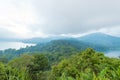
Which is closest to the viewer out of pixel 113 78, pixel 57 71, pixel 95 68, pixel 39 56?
pixel 113 78

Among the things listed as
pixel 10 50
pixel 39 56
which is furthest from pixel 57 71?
pixel 10 50

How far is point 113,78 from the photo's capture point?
50.3ft

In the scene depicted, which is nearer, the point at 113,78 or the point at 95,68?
the point at 113,78

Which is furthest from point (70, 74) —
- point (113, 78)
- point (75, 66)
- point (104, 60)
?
point (113, 78)

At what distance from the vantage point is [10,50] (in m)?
192

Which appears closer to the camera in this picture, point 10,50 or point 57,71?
point 57,71

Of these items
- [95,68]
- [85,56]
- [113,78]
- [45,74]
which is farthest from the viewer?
[45,74]

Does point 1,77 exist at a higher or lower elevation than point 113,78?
lower

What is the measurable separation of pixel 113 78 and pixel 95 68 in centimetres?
1751

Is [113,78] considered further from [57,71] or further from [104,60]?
[57,71]

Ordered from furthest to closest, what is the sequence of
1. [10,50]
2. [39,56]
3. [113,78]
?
1. [10,50]
2. [39,56]
3. [113,78]

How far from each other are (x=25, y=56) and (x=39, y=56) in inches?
205

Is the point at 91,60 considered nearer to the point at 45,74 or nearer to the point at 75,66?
the point at 75,66

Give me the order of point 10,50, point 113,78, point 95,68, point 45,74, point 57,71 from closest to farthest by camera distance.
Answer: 1. point 113,78
2. point 95,68
3. point 57,71
4. point 45,74
5. point 10,50
